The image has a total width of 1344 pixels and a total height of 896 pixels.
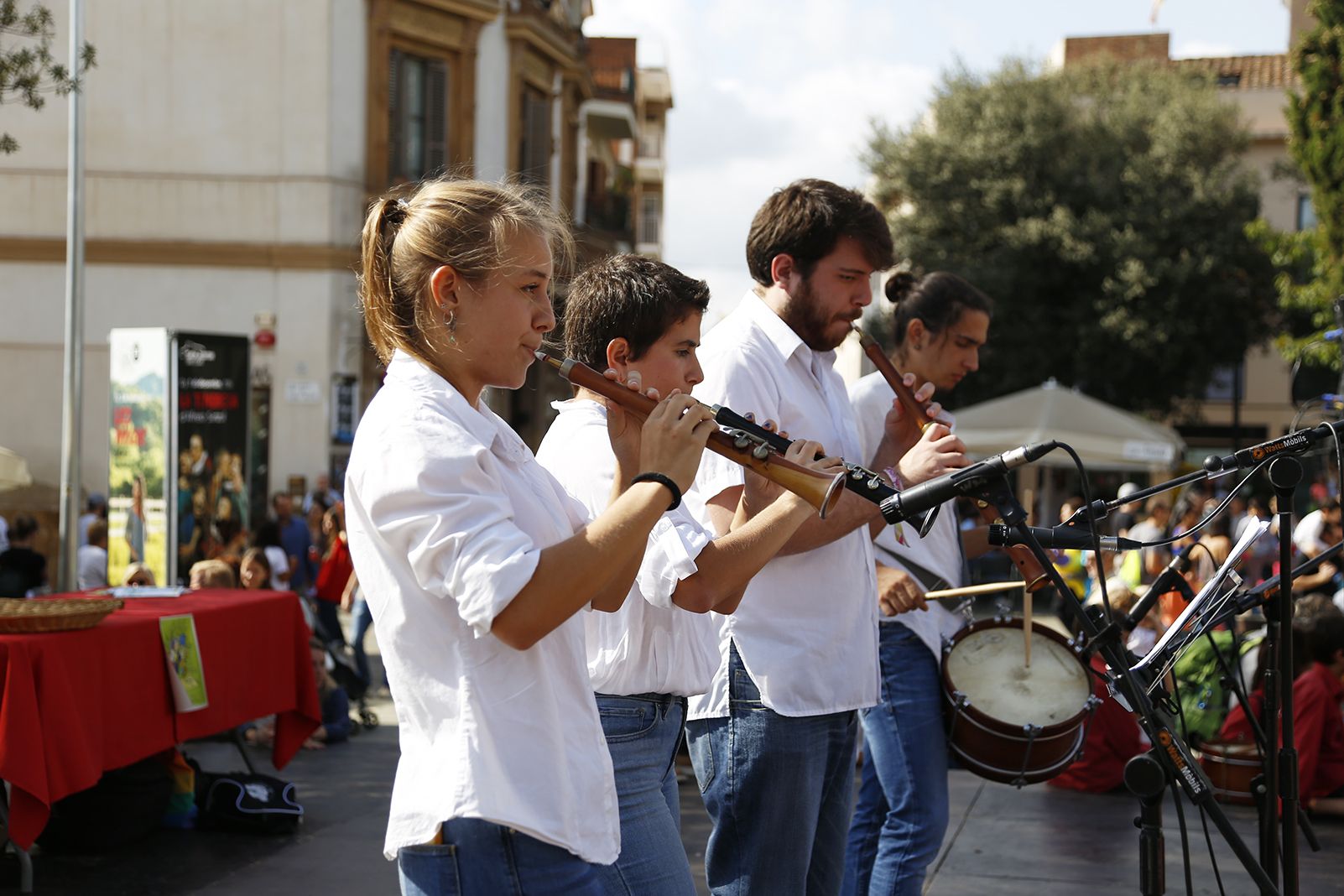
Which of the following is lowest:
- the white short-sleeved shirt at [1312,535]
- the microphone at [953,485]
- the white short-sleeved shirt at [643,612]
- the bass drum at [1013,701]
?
the white short-sleeved shirt at [1312,535]

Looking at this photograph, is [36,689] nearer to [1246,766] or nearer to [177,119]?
[1246,766]

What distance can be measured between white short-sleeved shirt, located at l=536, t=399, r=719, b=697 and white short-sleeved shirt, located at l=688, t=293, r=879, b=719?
0.74ft

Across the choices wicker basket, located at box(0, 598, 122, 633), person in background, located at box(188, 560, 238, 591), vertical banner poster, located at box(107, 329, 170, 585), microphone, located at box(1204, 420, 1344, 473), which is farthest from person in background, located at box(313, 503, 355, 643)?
microphone, located at box(1204, 420, 1344, 473)

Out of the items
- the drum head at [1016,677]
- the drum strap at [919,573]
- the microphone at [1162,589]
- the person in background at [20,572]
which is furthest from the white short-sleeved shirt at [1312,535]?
the person in background at [20,572]

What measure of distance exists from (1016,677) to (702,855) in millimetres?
2487

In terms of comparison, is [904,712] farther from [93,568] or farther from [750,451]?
[93,568]

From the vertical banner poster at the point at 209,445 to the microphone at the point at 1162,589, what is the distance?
7905mm

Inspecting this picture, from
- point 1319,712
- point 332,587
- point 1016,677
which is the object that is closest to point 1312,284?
point 1319,712

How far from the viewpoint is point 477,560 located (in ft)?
6.35

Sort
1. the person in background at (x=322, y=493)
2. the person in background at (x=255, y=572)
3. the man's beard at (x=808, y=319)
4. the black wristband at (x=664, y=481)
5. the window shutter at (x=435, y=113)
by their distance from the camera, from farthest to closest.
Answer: the window shutter at (x=435, y=113)
the person in background at (x=322, y=493)
the person in background at (x=255, y=572)
the man's beard at (x=808, y=319)
the black wristband at (x=664, y=481)

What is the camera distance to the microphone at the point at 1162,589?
3023 mm

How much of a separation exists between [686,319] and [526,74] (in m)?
20.7

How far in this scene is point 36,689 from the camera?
5254 millimetres

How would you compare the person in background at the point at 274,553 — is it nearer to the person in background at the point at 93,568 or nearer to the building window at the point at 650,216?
the person in background at the point at 93,568
